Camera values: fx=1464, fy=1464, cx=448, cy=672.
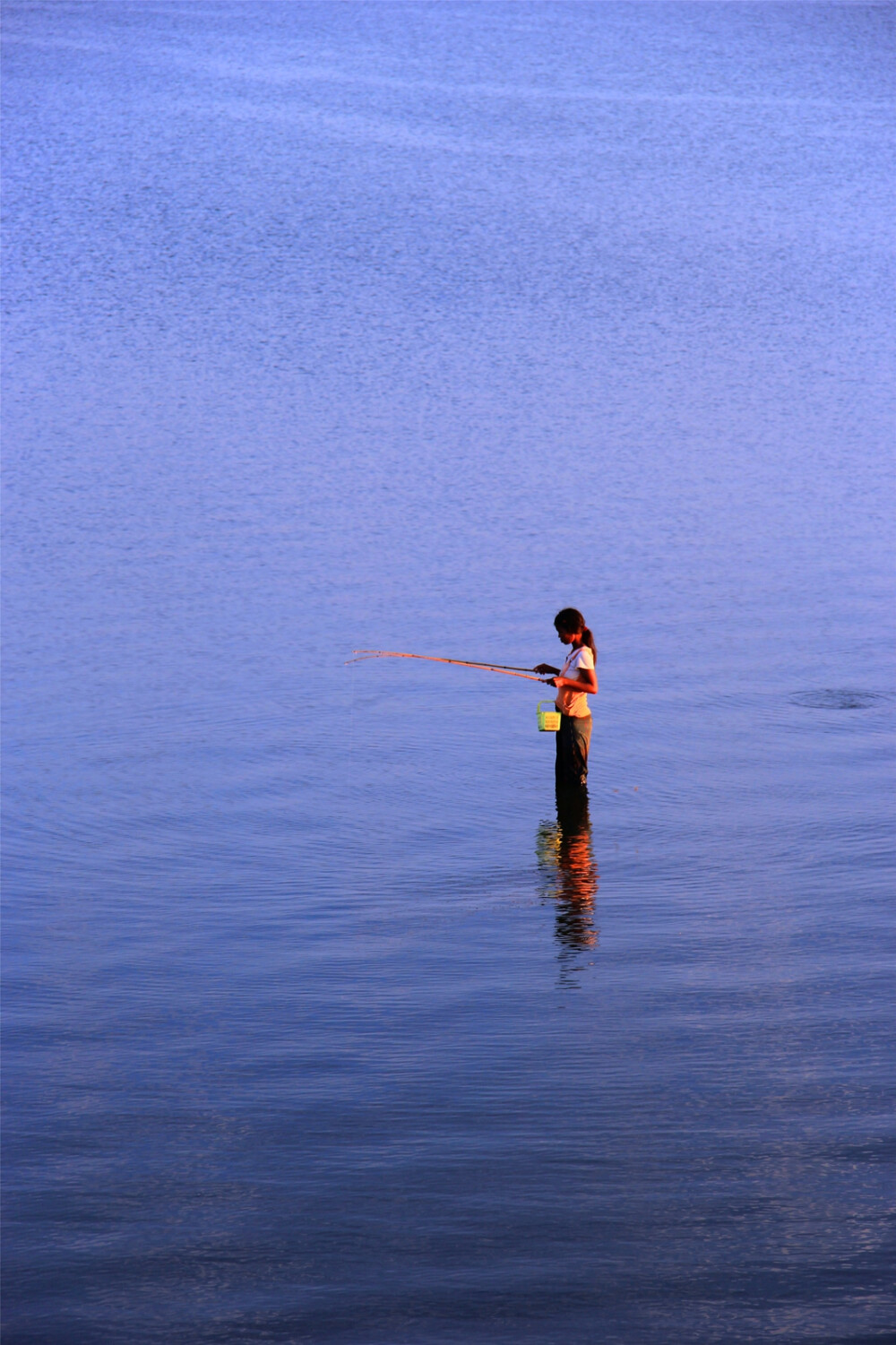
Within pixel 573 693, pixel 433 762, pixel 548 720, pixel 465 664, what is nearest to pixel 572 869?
pixel 548 720

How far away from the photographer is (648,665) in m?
15.5

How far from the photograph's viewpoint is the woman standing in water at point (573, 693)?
8.77 m

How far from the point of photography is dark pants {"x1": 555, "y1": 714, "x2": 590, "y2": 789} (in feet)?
30.5

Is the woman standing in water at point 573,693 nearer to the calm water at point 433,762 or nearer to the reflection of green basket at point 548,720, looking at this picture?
the reflection of green basket at point 548,720

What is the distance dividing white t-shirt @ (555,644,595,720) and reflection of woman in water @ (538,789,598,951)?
80 centimetres

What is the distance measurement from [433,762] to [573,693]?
286 centimetres

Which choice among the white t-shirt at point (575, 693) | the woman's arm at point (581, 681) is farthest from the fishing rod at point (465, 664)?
the woman's arm at point (581, 681)

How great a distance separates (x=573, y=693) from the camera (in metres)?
9.08

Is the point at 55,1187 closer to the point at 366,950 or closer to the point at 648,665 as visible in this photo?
the point at 366,950

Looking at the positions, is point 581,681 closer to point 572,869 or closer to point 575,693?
point 575,693

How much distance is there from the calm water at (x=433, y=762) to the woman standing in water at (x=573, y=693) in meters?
0.39

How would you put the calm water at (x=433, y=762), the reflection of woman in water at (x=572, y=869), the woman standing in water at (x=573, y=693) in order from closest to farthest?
1. the calm water at (x=433, y=762)
2. the reflection of woman in water at (x=572, y=869)
3. the woman standing in water at (x=573, y=693)

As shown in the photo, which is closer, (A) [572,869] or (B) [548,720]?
(A) [572,869]

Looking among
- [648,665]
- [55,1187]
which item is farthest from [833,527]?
[55,1187]
